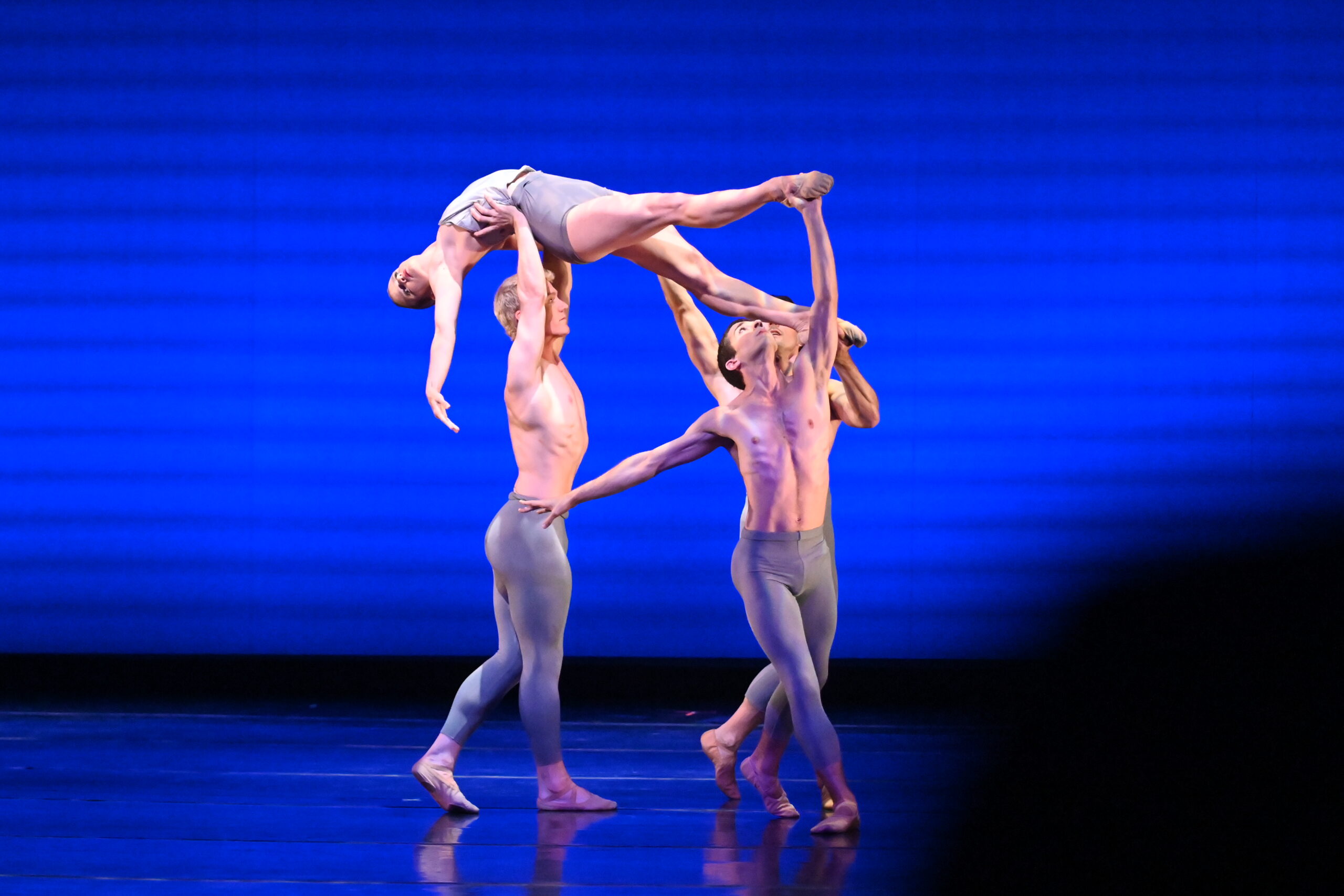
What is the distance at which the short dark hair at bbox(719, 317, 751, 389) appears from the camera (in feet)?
14.3

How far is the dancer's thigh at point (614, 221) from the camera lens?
13.0 ft

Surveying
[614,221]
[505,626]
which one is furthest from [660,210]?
[505,626]

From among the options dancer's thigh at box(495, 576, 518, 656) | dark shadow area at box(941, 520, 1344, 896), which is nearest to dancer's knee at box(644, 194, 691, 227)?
dancer's thigh at box(495, 576, 518, 656)

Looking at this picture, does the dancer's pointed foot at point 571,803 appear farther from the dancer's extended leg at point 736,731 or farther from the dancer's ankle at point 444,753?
the dancer's extended leg at point 736,731

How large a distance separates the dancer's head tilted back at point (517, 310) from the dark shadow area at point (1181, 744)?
1920 mm

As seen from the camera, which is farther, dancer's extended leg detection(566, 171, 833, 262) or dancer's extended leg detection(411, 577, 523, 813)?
dancer's extended leg detection(411, 577, 523, 813)

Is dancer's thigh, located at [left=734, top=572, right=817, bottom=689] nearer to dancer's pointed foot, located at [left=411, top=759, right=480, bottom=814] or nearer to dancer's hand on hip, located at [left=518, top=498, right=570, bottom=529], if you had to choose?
dancer's hand on hip, located at [left=518, top=498, right=570, bottom=529]

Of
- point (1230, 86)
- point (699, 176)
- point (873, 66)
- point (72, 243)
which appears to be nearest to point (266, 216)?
point (72, 243)

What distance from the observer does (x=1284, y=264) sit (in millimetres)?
7129

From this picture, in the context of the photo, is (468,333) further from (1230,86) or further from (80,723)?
(1230,86)

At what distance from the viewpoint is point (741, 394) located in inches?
168

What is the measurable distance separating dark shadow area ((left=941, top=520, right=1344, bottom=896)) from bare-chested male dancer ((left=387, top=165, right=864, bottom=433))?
A: 63.2 inches

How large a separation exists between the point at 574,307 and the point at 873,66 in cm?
193

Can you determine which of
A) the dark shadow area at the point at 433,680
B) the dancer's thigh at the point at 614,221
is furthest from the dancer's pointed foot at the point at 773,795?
the dark shadow area at the point at 433,680
